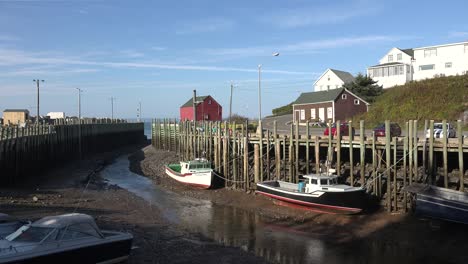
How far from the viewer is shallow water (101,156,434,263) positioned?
16797 mm

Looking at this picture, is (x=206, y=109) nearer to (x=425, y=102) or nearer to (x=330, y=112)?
(x=330, y=112)

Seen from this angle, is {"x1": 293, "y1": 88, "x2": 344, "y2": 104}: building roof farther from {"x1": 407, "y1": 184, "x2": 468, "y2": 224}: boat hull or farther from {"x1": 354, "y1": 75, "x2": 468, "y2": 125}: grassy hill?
{"x1": 407, "y1": 184, "x2": 468, "y2": 224}: boat hull

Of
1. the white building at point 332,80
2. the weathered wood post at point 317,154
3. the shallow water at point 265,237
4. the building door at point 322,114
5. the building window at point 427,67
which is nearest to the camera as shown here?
the shallow water at point 265,237

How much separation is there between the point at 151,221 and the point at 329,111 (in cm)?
4567

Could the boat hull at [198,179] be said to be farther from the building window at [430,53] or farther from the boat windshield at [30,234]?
the building window at [430,53]

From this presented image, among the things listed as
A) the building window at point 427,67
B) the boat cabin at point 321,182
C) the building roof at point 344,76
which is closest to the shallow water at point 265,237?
the boat cabin at point 321,182

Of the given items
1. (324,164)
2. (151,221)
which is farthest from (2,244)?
(324,164)

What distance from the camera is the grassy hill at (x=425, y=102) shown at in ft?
157

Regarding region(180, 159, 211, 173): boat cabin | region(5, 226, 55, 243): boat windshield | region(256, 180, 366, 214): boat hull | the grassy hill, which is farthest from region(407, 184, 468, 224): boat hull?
the grassy hill

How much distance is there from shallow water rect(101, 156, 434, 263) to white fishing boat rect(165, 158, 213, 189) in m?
2.84

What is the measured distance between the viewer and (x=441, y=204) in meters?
18.8

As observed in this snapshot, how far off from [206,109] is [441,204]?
6165 centimetres

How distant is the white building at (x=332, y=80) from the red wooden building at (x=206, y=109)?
23617 millimetres

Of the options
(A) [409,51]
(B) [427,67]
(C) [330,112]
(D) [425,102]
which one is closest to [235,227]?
(D) [425,102]
